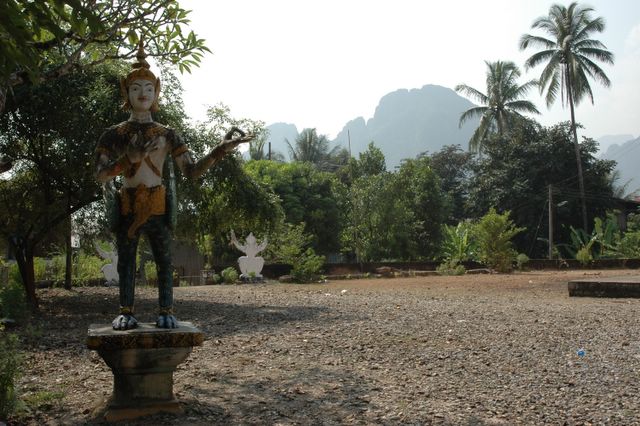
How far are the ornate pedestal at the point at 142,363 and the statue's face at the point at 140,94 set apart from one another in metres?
1.75

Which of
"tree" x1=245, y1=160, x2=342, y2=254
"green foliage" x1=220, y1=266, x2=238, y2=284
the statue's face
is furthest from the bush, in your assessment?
the statue's face

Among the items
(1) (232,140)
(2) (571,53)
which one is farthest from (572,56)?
(1) (232,140)

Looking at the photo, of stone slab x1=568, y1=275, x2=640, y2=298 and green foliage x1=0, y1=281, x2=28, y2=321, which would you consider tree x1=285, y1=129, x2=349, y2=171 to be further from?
green foliage x1=0, y1=281, x2=28, y2=321

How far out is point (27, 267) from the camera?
35.2 ft

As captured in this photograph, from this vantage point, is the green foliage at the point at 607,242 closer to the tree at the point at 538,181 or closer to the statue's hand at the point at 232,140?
the tree at the point at 538,181

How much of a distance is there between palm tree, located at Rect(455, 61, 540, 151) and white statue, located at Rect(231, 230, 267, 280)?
78.9 ft

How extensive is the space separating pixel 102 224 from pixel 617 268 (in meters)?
19.0

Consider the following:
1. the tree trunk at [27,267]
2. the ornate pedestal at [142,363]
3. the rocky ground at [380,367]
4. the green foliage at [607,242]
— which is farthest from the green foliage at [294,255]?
the ornate pedestal at [142,363]

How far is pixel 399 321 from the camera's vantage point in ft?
28.1

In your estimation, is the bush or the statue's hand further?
the bush

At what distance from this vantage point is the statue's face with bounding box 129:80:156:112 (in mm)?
4750

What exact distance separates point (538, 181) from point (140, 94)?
3300 cm

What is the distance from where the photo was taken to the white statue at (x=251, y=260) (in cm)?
1950

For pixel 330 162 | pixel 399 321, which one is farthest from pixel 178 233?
pixel 330 162
